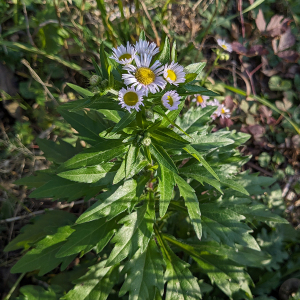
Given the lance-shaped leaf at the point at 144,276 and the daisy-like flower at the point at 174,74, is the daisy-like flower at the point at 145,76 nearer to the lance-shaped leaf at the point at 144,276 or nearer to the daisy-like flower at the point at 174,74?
the daisy-like flower at the point at 174,74

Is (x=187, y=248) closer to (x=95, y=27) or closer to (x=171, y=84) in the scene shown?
(x=171, y=84)

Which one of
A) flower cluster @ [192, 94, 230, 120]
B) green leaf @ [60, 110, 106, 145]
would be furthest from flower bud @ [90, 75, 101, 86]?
flower cluster @ [192, 94, 230, 120]

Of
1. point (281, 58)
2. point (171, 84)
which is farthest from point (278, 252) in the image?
point (281, 58)

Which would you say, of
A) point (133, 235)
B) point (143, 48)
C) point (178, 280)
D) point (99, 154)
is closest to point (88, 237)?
point (133, 235)

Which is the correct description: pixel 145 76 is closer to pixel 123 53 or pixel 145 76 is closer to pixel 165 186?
pixel 123 53

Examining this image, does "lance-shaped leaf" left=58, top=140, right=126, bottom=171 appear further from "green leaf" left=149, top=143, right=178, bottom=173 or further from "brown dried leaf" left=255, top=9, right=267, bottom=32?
"brown dried leaf" left=255, top=9, right=267, bottom=32
